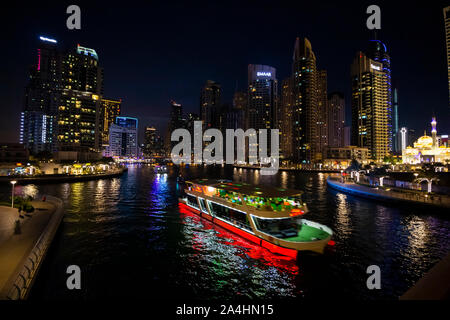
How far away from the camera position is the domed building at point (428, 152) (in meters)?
110

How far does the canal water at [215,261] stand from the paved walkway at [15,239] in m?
1.95

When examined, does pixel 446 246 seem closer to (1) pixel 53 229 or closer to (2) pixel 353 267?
(2) pixel 353 267

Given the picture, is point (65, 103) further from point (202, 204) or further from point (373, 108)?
point (373, 108)

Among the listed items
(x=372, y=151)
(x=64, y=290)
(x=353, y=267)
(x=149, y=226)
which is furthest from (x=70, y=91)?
(x=372, y=151)

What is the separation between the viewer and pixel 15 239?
15156mm

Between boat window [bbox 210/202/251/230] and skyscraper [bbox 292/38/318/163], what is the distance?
6598 inches

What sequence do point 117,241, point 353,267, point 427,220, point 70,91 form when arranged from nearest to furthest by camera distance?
point 353,267 < point 117,241 < point 427,220 < point 70,91

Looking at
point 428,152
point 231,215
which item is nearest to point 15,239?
point 231,215

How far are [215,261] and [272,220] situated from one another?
6239mm

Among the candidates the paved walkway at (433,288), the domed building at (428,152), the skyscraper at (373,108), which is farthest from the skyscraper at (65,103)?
the skyscraper at (373,108)

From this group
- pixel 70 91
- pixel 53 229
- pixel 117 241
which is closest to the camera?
pixel 53 229
